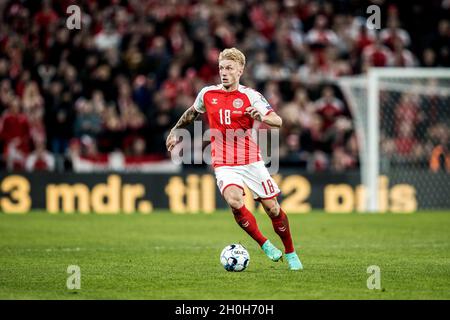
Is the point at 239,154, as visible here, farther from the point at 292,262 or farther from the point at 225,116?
the point at 292,262

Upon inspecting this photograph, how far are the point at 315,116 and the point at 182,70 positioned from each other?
3.44 m

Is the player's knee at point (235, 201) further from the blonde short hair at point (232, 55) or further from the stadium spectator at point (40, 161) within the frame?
the stadium spectator at point (40, 161)

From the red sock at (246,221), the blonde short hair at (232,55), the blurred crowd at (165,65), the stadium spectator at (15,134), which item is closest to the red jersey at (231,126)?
the blonde short hair at (232,55)

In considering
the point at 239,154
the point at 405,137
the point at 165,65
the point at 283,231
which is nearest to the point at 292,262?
the point at 283,231

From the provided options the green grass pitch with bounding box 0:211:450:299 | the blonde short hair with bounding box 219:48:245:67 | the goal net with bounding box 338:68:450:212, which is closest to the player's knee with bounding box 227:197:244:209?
the green grass pitch with bounding box 0:211:450:299

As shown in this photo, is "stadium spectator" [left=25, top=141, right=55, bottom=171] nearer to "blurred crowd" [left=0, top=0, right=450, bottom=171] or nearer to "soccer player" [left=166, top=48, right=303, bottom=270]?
"blurred crowd" [left=0, top=0, right=450, bottom=171]

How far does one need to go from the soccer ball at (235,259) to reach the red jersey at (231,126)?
0.96 m

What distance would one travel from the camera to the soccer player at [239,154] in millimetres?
10242

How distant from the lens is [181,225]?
57.0 feet

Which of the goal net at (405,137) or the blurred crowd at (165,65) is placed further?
the blurred crowd at (165,65)

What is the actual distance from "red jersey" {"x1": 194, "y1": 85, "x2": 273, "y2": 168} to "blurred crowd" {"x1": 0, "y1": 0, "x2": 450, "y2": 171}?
10740 millimetres

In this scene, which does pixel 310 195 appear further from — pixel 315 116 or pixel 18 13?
pixel 18 13
